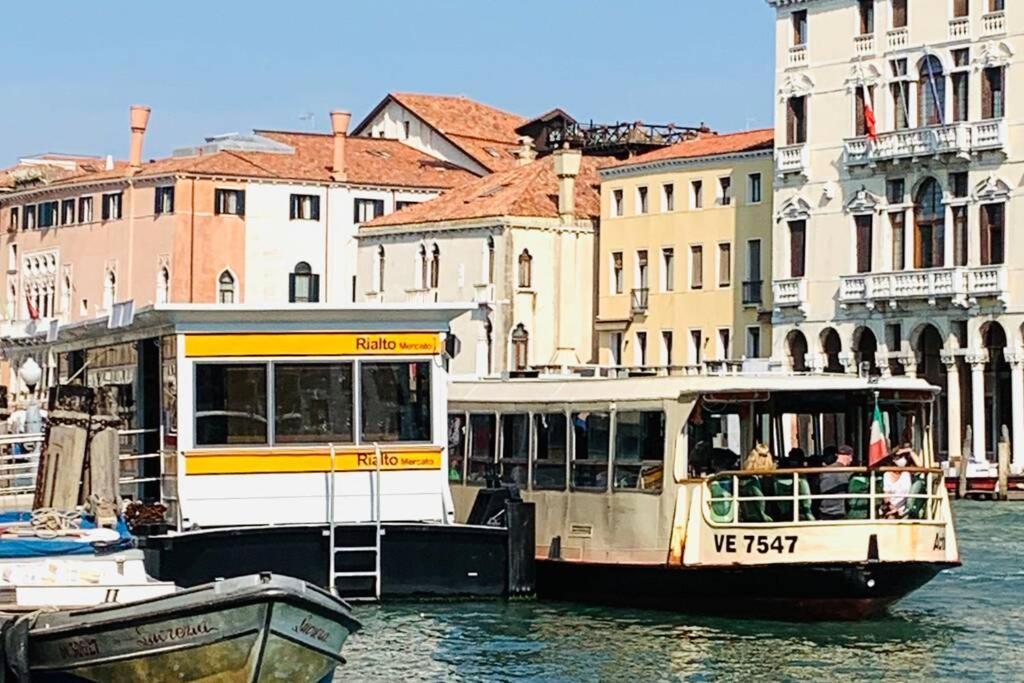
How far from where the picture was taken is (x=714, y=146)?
199 ft

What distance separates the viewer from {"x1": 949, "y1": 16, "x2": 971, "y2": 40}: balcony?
53.4 meters

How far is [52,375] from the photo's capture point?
27.5 meters

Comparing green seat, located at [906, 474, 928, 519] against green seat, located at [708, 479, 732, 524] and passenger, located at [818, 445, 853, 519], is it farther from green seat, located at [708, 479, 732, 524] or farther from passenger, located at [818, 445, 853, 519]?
green seat, located at [708, 479, 732, 524]

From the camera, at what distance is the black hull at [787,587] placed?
22188 millimetres

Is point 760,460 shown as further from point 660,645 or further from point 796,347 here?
point 796,347

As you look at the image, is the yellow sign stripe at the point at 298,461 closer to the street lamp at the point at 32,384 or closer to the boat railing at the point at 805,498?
the boat railing at the point at 805,498

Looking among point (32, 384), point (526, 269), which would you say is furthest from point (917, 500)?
point (526, 269)

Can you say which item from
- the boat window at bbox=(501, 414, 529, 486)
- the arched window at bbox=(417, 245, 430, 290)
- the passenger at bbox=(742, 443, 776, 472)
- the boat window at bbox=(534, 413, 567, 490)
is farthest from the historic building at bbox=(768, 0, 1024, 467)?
the passenger at bbox=(742, 443, 776, 472)

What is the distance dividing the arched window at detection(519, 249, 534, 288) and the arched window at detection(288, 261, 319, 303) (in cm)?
859

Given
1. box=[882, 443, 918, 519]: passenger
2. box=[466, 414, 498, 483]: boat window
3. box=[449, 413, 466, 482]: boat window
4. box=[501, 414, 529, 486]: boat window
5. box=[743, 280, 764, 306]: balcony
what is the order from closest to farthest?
box=[882, 443, 918, 519]: passenger → box=[501, 414, 529, 486]: boat window → box=[466, 414, 498, 483]: boat window → box=[449, 413, 466, 482]: boat window → box=[743, 280, 764, 306]: balcony

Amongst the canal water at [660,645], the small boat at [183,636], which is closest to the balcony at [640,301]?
the canal water at [660,645]

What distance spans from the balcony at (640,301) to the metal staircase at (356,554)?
38.8 meters

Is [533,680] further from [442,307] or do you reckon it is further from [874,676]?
[442,307]

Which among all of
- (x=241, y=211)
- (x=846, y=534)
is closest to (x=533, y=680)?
(x=846, y=534)
